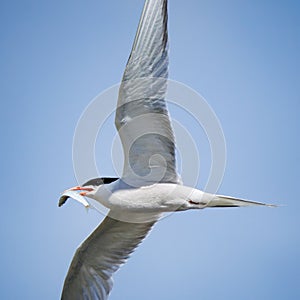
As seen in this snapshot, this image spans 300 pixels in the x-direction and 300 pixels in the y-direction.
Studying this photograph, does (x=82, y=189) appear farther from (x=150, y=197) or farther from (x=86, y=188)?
(x=150, y=197)

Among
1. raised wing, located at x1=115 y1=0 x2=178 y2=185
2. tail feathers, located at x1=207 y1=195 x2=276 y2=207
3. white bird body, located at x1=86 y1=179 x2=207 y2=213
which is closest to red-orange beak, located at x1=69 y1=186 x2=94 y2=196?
white bird body, located at x1=86 y1=179 x2=207 y2=213

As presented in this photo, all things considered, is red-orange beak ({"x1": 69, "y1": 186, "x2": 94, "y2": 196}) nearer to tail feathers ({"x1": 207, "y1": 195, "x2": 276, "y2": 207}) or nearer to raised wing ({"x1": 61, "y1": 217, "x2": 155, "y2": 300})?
raised wing ({"x1": 61, "y1": 217, "x2": 155, "y2": 300})

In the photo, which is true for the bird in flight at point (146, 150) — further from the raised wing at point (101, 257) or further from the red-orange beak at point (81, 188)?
the raised wing at point (101, 257)

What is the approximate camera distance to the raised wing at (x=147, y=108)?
469 cm

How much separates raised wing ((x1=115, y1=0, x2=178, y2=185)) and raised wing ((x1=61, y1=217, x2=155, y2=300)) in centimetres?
93

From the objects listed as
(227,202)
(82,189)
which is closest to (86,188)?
(82,189)

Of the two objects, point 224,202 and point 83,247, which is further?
point 83,247

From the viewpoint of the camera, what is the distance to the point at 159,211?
5.23 metres

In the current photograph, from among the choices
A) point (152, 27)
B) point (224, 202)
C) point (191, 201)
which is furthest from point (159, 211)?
point (152, 27)

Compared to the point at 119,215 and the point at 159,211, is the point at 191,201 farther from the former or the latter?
the point at 119,215

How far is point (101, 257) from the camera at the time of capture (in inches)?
243

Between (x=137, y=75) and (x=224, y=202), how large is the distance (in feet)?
4.73

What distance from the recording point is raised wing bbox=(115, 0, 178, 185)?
4.69 meters

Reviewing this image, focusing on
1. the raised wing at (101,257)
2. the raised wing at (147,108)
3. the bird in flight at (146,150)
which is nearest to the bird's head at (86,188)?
the bird in flight at (146,150)
